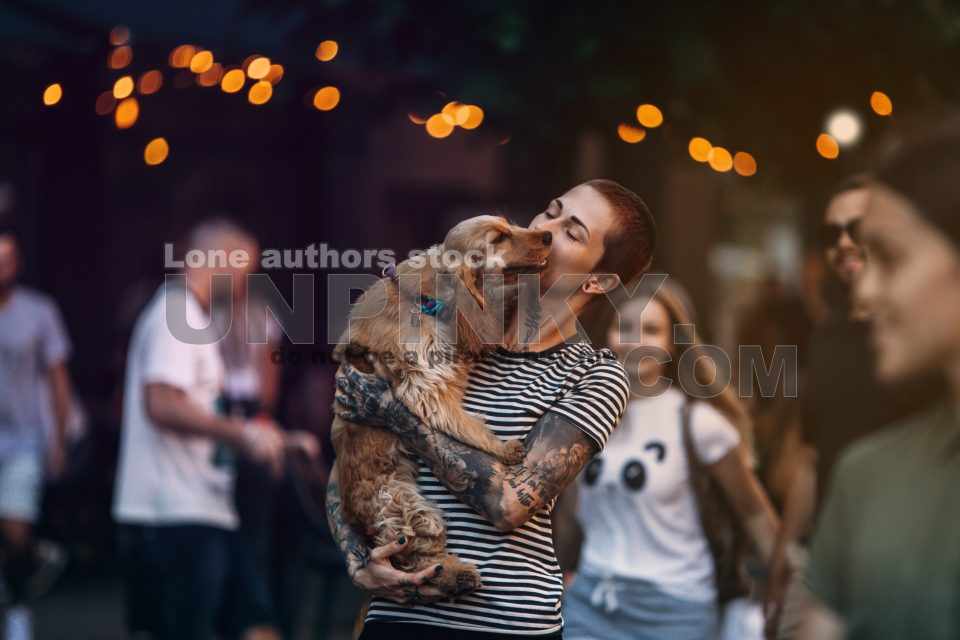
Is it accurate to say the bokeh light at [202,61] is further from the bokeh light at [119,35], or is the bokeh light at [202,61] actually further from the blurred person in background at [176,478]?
the blurred person in background at [176,478]

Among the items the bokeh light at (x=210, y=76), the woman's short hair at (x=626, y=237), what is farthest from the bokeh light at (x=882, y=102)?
the woman's short hair at (x=626, y=237)

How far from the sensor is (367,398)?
3.13 m

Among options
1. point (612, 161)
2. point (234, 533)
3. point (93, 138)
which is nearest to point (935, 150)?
point (234, 533)

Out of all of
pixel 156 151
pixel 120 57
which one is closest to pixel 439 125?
pixel 120 57

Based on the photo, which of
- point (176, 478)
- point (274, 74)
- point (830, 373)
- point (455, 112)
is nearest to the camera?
point (830, 373)

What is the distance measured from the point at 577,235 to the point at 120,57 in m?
7.41

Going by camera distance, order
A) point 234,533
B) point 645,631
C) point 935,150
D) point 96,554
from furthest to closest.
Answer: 1. point 96,554
2. point 234,533
3. point 645,631
4. point 935,150

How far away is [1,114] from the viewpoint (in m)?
10.9

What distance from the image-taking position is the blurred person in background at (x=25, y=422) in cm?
768

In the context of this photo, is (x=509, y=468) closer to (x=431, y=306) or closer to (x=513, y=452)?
(x=513, y=452)

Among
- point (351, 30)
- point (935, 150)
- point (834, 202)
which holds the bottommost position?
point (935, 150)

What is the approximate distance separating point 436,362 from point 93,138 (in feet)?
29.7

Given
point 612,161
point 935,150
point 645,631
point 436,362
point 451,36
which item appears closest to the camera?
point 935,150

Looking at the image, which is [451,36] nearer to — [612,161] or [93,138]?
[612,161]
